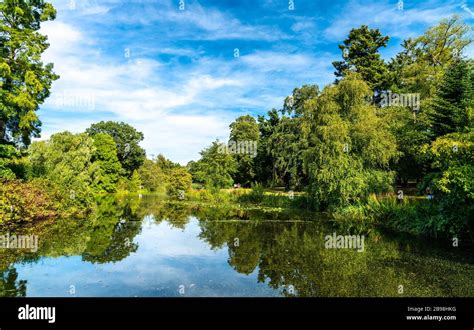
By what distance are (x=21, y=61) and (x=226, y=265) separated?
607 inches

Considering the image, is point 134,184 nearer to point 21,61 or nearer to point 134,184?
point 134,184

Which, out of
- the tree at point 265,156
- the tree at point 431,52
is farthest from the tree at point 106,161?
the tree at point 431,52

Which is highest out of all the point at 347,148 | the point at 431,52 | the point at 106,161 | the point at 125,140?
the point at 431,52

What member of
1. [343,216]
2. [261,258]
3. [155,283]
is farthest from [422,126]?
[155,283]

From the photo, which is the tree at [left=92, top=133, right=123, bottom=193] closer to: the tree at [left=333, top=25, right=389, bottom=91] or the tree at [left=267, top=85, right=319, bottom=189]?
the tree at [left=267, top=85, right=319, bottom=189]

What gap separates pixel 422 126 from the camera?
61.0ft

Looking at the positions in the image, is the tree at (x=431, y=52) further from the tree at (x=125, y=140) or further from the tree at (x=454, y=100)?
the tree at (x=125, y=140)

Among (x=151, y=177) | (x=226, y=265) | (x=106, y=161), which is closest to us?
(x=226, y=265)

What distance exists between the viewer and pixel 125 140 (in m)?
56.5

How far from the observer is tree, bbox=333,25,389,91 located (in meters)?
36.4

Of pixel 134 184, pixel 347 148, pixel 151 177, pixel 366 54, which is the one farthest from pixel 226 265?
pixel 151 177

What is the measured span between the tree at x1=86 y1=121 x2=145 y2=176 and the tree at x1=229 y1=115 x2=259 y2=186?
61.4 ft

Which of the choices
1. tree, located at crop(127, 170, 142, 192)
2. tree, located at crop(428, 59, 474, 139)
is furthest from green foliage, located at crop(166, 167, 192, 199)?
tree, located at crop(428, 59, 474, 139)
